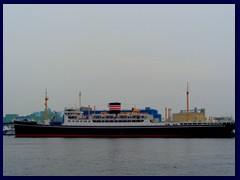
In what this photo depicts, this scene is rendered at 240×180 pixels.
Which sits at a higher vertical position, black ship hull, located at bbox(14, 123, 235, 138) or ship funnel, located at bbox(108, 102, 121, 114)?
ship funnel, located at bbox(108, 102, 121, 114)

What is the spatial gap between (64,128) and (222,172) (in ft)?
106

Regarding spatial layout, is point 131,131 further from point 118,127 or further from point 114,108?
point 114,108

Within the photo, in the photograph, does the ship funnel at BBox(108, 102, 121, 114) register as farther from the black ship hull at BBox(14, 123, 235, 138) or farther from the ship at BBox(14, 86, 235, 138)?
the black ship hull at BBox(14, 123, 235, 138)

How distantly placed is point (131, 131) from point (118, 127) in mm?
1589

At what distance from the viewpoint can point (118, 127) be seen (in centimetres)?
4844

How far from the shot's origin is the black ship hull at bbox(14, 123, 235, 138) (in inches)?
1801

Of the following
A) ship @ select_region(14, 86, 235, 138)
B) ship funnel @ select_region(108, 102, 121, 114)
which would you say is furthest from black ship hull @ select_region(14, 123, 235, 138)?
ship funnel @ select_region(108, 102, 121, 114)

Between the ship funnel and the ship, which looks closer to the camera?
the ship

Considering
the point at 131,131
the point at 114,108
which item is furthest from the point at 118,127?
the point at 114,108

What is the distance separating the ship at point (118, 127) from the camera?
151 feet

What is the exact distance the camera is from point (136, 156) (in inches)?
943

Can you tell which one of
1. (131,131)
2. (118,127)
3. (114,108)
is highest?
(114,108)

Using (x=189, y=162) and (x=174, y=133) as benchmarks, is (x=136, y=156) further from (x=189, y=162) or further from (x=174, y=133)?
(x=174, y=133)

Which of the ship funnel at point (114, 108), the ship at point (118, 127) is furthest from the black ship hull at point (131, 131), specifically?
the ship funnel at point (114, 108)
